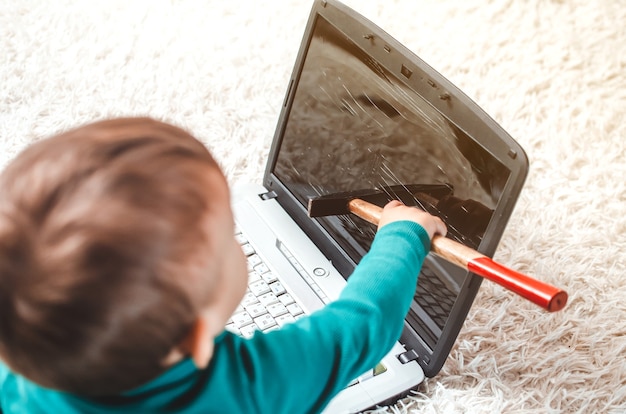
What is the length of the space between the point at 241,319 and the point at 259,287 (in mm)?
42

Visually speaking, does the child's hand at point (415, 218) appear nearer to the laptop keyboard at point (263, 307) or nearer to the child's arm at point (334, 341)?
the child's arm at point (334, 341)

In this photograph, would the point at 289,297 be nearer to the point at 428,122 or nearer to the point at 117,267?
the point at 428,122

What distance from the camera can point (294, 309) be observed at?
2.08 feet

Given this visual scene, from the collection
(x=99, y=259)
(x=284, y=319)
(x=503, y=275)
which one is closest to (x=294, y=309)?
(x=284, y=319)

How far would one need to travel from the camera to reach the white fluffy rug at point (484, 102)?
2.10 ft

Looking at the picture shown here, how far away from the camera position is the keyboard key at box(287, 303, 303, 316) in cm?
63

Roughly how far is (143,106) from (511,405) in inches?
23.3

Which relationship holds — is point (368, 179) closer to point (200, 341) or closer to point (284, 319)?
point (284, 319)

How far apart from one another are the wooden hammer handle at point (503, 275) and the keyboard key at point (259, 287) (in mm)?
201

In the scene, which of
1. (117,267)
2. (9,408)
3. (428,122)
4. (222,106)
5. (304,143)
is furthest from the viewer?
(222,106)

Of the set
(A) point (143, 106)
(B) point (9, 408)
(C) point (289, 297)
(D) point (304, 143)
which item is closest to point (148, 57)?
(A) point (143, 106)

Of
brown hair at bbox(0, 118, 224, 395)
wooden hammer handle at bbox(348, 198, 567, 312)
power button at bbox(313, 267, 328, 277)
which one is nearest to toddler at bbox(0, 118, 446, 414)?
brown hair at bbox(0, 118, 224, 395)

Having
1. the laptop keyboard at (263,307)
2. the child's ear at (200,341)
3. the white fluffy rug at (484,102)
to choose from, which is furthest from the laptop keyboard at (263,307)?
the child's ear at (200,341)

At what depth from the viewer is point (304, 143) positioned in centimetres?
69
